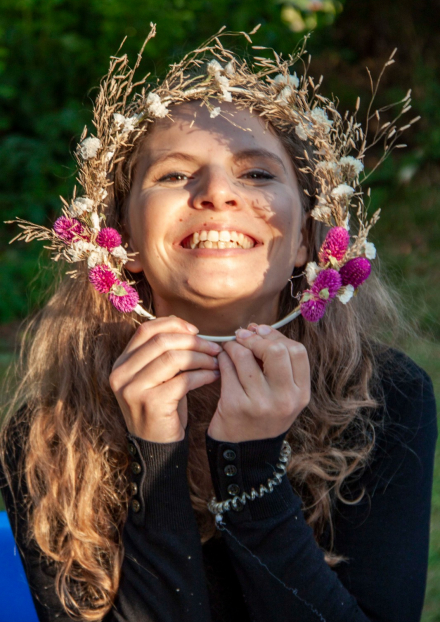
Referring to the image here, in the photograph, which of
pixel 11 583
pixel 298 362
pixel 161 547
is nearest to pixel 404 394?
pixel 298 362

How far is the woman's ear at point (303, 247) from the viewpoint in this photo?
227 centimetres

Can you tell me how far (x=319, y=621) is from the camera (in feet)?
5.73

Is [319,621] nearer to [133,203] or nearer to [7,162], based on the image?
[133,203]

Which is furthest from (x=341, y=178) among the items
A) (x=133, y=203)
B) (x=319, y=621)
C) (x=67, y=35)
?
(x=67, y=35)

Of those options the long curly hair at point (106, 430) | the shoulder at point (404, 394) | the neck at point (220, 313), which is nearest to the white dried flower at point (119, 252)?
the neck at point (220, 313)

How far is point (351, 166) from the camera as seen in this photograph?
198 cm

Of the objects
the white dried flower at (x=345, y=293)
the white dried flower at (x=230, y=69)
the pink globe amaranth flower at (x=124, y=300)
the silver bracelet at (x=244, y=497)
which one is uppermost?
the white dried flower at (x=230, y=69)

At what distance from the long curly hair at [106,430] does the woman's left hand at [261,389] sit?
1.29ft

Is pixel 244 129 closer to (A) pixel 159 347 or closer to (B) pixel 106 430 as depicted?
(A) pixel 159 347

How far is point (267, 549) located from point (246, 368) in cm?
49

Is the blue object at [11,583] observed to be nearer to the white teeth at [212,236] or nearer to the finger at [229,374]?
the finger at [229,374]

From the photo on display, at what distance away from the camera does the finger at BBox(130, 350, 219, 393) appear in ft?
5.85

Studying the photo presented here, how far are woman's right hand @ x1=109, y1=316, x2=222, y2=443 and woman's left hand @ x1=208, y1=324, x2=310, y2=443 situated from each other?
3.1 inches

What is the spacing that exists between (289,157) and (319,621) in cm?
140
